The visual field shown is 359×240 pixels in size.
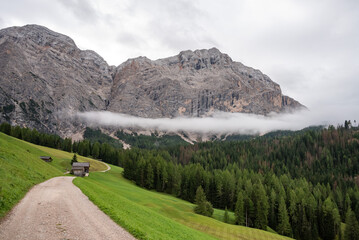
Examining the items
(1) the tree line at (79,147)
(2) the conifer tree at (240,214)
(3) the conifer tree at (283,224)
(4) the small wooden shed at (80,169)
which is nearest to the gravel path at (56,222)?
(4) the small wooden shed at (80,169)

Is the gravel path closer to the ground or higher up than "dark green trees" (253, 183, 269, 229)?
higher up

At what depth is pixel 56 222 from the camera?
46.1ft

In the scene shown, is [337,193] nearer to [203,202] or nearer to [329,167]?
[329,167]

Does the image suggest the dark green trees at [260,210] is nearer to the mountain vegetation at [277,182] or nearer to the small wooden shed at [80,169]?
the mountain vegetation at [277,182]

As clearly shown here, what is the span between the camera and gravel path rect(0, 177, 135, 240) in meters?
12.1

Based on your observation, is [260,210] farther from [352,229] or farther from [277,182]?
[277,182]

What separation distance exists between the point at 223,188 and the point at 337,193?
54.4m

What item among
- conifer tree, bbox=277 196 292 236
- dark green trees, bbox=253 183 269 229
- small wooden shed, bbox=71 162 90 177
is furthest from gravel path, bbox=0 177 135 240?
conifer tree, bbox=277 196 292 236

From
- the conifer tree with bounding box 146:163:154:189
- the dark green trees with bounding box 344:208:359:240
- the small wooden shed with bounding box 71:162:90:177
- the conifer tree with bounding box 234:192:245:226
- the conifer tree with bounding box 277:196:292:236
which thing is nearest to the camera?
the dark green trees with bounding box 344:208:359:240

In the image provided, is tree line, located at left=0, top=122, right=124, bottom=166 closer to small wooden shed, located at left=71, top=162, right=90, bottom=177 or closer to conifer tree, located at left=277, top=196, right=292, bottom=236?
small wooden shed, located at left=71, top=162, right=90, bottom=177

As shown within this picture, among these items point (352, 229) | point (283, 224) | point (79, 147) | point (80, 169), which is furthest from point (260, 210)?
point (79, 147)

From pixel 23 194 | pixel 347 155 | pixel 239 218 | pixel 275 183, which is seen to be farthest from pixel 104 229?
pixel 347 155

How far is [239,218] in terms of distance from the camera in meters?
61.7

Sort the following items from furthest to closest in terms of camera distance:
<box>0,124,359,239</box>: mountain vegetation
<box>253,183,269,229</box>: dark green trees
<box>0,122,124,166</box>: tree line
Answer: <box>0,122,124,166</box>: tree line → <box>0,124,359,239</box>: mountain vegetation → <box>253,183,269,229</box>: dark green trees
